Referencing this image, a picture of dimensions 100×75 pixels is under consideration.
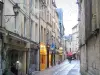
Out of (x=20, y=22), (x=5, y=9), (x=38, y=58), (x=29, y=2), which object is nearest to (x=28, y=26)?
(x=29, y=2)

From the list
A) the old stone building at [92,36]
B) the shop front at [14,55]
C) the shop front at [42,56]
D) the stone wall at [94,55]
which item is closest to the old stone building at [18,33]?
the shop front at [14,55]

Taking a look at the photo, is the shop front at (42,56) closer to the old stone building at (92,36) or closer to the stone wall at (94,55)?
the old stone building at (92,36)

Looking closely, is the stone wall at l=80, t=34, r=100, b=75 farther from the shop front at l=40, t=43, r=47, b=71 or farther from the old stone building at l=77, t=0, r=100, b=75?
the shop front at l=40, t=43, r=47, b=71

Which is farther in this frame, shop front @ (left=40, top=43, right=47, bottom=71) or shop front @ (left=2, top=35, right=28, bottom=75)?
shop front @ (left=40, top=43, right=47, bottom=71)

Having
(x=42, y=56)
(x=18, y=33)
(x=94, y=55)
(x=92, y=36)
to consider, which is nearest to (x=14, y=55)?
(x=18, y=33)

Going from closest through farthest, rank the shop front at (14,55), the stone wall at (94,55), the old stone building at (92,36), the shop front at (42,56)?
the old stone building at (92,36) < the stone wall at (94,55) < the shop front at (14,55) < the shop front at (42,56)

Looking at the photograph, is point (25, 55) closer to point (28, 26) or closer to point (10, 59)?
point (28, 26)

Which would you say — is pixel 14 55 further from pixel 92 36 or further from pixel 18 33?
pixel 92 36

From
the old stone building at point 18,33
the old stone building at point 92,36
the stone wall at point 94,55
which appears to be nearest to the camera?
the old stone building at point 92,36

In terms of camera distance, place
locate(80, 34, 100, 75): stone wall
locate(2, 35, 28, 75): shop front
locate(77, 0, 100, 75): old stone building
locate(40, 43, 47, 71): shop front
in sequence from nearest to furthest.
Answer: locate(77, 0, 100, 75): old stone building, locate(80, 34, 100, 75): stone wall, locate(2, 35, 28, 75): shop front, locate(40, 43, 47, 71): shop front

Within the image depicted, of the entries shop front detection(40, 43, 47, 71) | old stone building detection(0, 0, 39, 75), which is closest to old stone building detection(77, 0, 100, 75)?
old stone building detection(0, 0, 39, 75)

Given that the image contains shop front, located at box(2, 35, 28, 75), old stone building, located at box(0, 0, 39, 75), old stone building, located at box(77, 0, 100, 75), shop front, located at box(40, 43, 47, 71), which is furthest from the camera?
shop front, located at box(40, 43, 47, 71)

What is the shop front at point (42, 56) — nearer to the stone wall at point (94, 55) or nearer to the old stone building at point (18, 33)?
the old stone building at point (18, 33)

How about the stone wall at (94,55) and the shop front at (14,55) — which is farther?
the shop front at (14,55)
